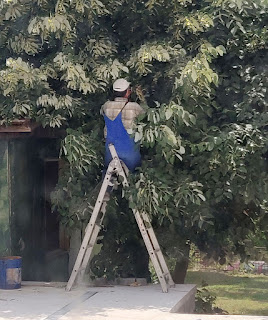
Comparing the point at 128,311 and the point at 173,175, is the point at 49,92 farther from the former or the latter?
the point at 128,311

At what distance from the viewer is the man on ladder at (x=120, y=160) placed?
969cm

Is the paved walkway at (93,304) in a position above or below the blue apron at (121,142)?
below

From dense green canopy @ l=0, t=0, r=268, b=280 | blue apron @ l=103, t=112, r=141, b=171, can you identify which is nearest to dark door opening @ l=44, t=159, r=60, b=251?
dense green canopy @ l=0, t=0, r=268, b=280

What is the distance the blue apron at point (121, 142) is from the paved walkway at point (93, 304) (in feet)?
5.06

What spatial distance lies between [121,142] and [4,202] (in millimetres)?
1940

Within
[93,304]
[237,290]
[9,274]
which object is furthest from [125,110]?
[237,290]

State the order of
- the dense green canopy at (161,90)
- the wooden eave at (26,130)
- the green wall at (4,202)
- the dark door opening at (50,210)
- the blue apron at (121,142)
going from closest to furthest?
the dense green canopy at (161,90) → the blue apron at (121,142) → the wooden eave at (26,130) → the green wall at (4,202) → the dark door opening at (50,210)

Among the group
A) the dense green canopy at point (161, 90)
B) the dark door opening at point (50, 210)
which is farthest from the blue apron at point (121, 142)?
Result: the dark door opening at point (50, 210)

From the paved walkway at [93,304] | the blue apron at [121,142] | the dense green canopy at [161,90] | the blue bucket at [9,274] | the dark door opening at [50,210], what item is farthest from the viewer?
the dark door opening at [50,210]

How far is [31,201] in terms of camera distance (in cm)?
1149

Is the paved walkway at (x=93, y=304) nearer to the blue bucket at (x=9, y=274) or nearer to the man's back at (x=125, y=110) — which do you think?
the blue bucket at (x=9, y=274)

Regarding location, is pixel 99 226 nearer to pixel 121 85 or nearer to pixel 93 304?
pixel 93 304

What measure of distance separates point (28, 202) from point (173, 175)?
2.46 metres

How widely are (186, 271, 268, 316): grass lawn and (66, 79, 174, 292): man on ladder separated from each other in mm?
7516
